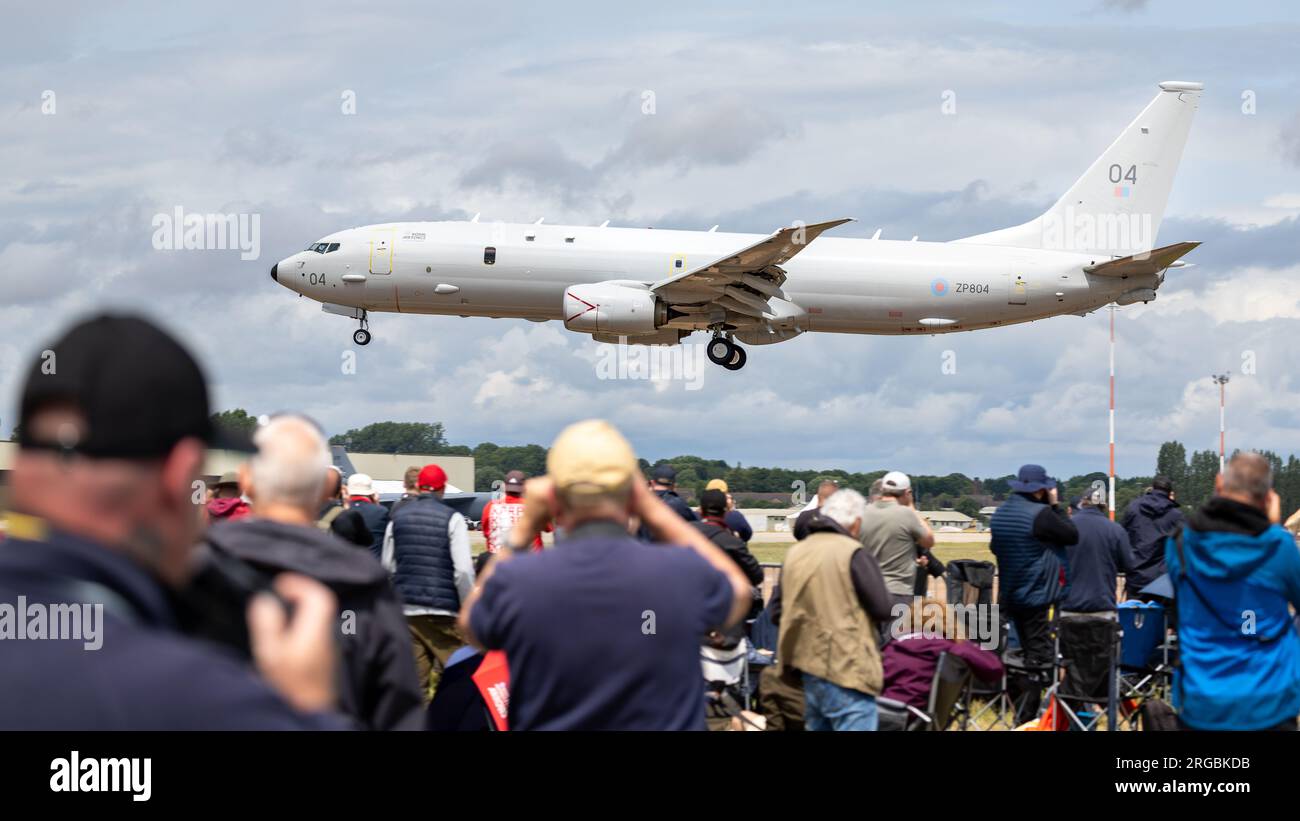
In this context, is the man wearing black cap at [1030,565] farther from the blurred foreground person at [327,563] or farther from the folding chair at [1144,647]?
the blurred foreground person at [327,563]

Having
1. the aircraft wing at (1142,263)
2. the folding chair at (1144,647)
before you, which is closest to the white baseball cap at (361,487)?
the folding chair at (1144,647)

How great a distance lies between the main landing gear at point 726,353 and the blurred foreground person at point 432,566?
73.3 feet

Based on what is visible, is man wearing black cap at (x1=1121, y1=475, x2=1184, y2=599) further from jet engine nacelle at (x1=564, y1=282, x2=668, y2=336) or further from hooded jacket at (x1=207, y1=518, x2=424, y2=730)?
jet engine nacelle at (x1=564, y1=282, x2=668, y2=336)

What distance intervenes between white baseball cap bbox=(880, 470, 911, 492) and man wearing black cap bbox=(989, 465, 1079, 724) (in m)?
0.89

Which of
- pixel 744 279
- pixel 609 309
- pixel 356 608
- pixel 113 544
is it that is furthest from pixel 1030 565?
pixel 744 279

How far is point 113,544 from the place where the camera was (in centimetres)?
211

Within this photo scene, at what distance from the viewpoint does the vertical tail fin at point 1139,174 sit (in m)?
34.7

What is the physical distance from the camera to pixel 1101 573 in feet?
37.7

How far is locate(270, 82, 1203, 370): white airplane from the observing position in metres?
30.5

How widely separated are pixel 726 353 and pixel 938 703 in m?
23.5
